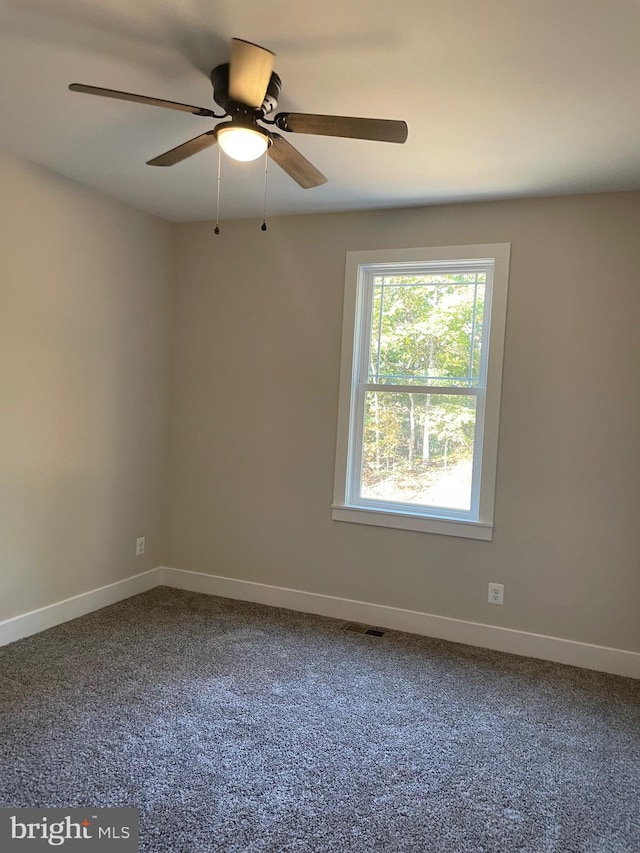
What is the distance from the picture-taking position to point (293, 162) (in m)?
2.31

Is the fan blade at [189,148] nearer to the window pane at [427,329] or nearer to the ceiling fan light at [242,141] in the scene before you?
the ceiling fan light at [242,141]

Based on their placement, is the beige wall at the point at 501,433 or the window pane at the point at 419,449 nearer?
the beige wall at the point at 501,433

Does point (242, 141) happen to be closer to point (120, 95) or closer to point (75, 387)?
point (120, 95)

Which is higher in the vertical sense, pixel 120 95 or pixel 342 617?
pixel 120 95

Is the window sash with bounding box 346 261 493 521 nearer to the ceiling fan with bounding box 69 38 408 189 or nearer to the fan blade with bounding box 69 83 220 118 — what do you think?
the ceiling fan with bounding box 69 38 408 189

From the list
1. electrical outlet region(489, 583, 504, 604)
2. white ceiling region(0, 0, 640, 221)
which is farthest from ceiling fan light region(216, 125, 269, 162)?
electrical outlet region(489, 583, 504, 604)

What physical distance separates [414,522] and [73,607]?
2046mm

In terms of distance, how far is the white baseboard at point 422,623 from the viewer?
315 centimetres

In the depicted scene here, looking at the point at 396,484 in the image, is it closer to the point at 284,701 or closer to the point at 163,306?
the point at 284,701

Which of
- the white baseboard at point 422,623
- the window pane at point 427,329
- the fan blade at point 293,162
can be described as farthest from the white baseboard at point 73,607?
the fan blade at point 293,162

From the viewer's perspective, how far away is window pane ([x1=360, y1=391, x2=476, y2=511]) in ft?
11.6

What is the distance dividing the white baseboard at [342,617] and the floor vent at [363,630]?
59 mm

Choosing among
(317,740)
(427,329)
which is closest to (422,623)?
(317,740)

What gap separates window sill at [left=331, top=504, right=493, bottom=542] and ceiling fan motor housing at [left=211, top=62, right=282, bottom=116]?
7.47ft
